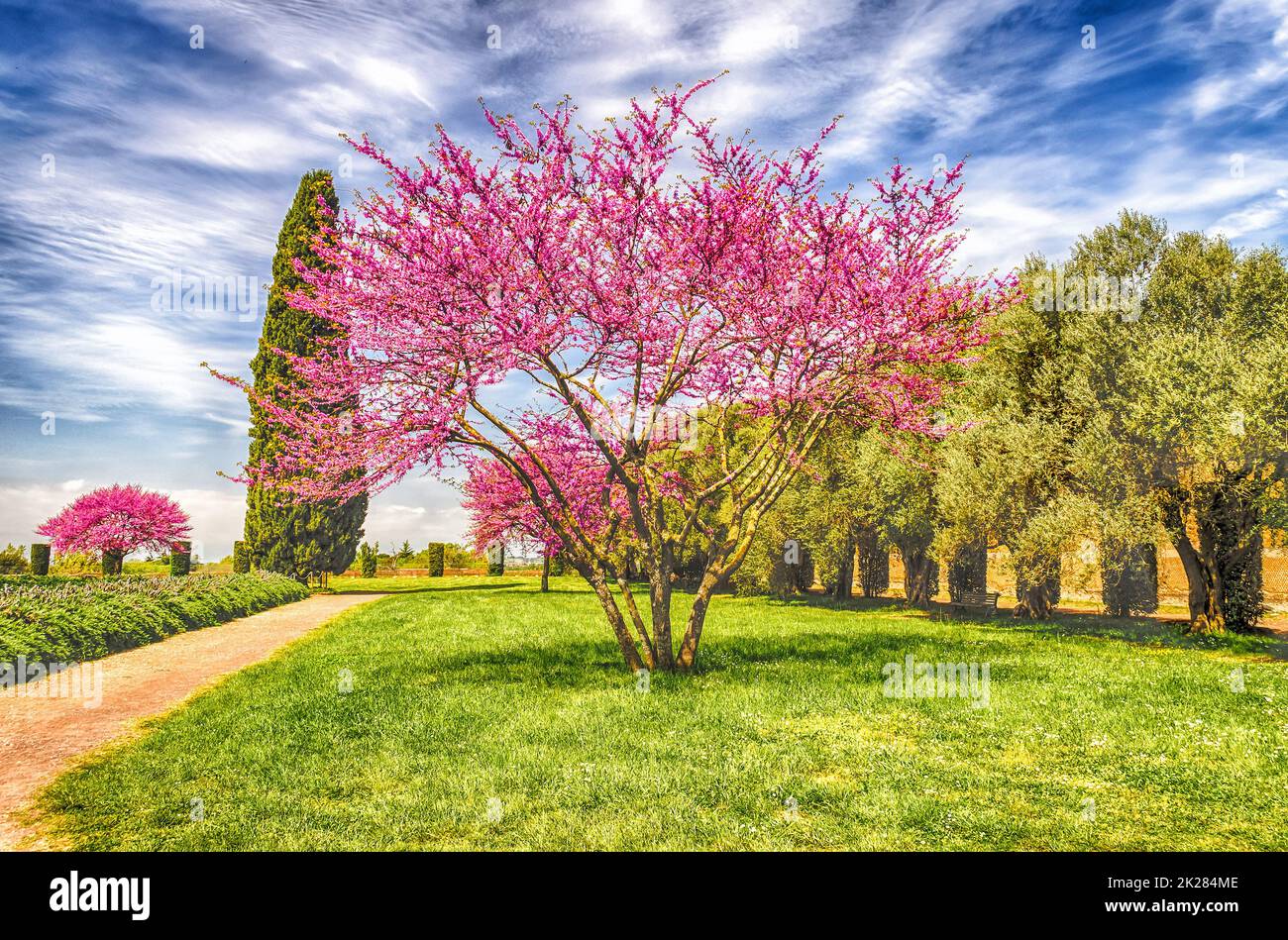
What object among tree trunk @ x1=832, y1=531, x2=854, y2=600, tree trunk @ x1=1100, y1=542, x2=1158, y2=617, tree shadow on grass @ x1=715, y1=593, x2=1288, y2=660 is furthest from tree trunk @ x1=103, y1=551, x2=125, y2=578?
tree trunk @ x1=1100, y1=542, x2=1158, y2=617

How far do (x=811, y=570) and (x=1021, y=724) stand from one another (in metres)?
30.7

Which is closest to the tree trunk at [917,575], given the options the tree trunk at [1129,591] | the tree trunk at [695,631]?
the tree trunk at [1129,591]

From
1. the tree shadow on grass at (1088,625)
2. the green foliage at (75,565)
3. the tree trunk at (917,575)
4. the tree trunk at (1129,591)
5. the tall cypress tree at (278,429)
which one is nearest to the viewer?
the tree shadow on grass at (1088,625)

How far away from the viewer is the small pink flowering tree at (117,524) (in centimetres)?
3972

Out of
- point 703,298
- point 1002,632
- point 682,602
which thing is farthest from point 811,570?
point 703,298

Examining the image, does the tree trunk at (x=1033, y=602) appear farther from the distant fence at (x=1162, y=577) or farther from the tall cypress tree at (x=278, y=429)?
the tall cypress tree at (x=278, y=429)

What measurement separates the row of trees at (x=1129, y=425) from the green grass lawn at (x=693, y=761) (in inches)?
199

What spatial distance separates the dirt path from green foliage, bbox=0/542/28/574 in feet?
103

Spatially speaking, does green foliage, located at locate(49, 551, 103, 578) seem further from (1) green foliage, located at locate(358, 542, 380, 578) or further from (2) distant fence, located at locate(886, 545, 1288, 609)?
(2) distant fence, located at locate(886, 545, 1288, 609)

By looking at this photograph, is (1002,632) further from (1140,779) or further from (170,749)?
(170,749)

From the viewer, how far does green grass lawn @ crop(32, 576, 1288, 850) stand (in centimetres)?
642

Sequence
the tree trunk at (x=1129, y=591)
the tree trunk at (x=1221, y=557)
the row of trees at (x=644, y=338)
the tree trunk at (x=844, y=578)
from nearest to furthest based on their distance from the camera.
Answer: the row of trees at (x=644, y=338) < the tree trunk at (x=1221, y=557) < the tree trunk at (x=1129, y=591) < the tree trunk at (x=844, y=578)

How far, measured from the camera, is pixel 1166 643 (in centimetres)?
1962

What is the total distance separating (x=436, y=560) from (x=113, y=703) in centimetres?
4162
